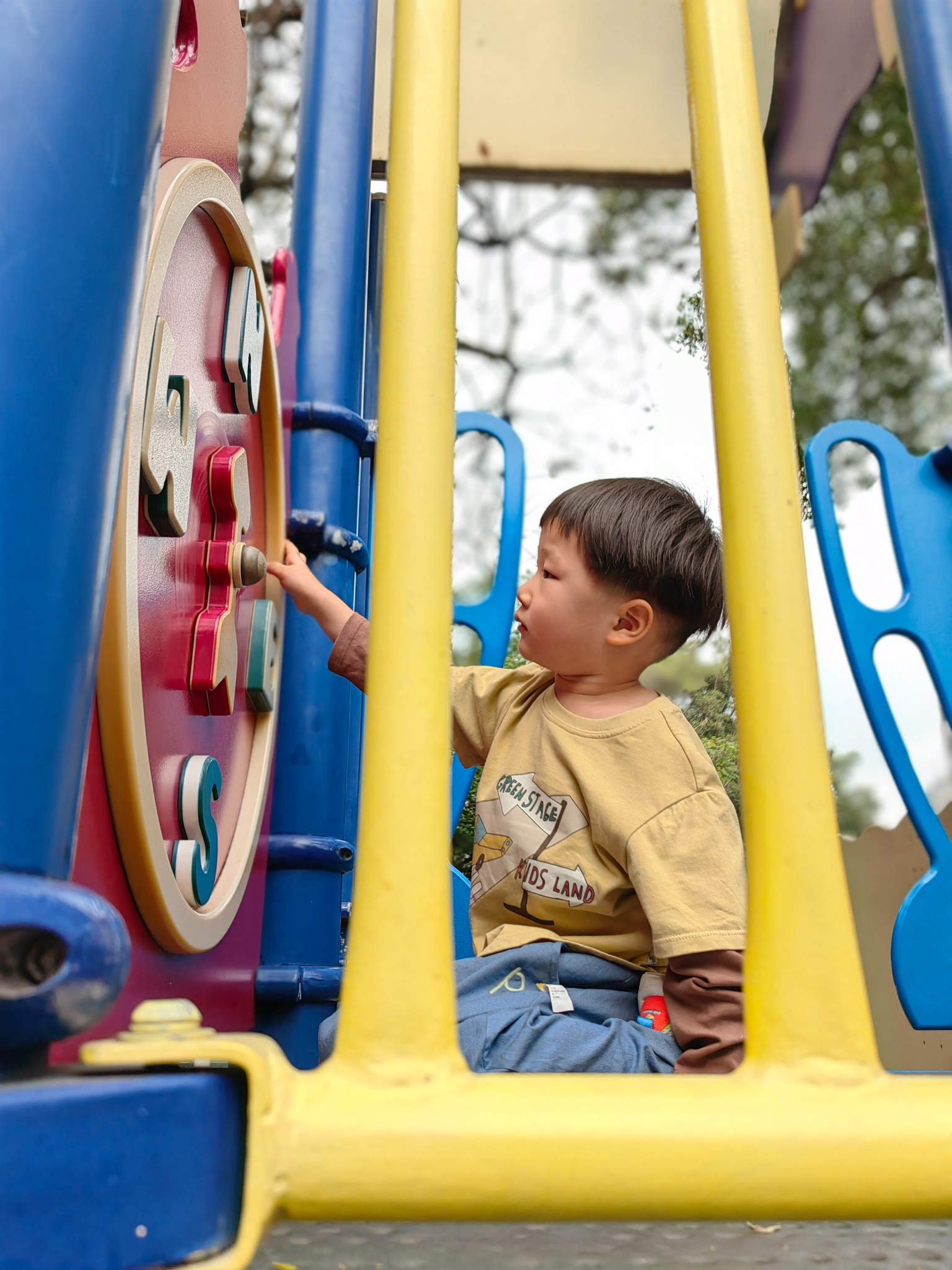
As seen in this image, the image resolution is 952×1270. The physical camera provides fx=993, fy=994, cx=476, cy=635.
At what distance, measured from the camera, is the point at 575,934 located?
31.9 inches

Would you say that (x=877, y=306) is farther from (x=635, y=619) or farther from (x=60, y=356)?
(x=60, y=356)

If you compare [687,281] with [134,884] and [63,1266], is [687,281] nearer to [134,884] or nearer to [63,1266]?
[134,884]

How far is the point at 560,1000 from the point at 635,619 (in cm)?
36

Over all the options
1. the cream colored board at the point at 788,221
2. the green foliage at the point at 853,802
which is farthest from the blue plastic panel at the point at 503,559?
the cream colored board at the point at 788,221

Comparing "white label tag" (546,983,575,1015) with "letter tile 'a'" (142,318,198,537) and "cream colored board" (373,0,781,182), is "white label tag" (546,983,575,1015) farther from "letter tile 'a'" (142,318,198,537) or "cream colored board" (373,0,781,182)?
"cream colored board" (373,0,781,182)

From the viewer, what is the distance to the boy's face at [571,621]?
3.06ft

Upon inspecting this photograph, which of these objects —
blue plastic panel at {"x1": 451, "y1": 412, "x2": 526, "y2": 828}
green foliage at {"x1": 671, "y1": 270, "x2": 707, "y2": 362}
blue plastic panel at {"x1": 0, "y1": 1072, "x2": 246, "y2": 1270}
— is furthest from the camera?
green foliage at {"x1": 671, "y1": 270, "x2": 707, "y2": 362}

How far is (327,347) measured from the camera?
3.64 feet

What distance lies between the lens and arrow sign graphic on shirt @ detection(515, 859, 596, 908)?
0.80 metres

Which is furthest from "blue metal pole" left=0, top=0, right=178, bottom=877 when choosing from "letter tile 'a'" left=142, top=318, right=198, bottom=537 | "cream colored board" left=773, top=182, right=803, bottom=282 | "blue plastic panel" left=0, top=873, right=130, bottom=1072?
"cream colored board" left=773, top=182, right=803, bottom=282

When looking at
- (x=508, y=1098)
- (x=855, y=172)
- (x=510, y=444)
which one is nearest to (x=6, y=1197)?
(x=508, y=1098)

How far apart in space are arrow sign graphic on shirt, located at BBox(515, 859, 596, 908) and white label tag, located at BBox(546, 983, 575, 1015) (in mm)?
74

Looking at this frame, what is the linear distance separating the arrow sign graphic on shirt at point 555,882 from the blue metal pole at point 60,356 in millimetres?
553

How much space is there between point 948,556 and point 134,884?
3.02 ft
